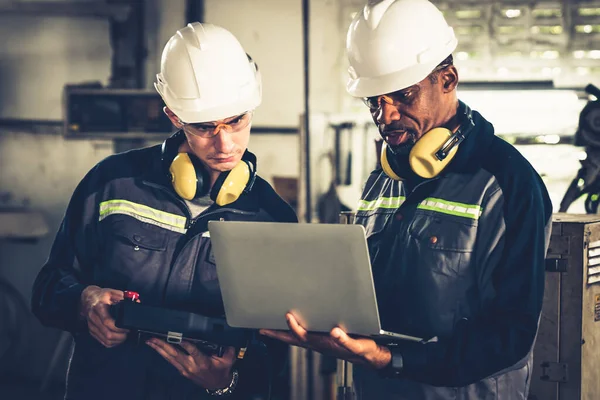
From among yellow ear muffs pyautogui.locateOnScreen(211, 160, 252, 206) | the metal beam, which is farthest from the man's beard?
the metal beam

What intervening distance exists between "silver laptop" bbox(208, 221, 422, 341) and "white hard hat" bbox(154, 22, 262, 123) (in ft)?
1.59

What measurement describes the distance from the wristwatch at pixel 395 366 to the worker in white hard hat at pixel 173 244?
0.38m

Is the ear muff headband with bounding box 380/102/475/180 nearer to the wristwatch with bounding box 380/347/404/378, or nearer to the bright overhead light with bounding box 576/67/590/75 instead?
the wristwatch with bounding box 380/347/404/378

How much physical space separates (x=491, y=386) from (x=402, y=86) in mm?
689

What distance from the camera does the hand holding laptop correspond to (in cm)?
169

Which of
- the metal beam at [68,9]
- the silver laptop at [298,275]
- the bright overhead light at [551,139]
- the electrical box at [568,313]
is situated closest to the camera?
the silver laptop at [298,275]

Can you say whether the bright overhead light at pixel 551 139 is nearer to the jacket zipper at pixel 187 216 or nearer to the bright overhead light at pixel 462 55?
the bright overhead light at pixel 462 55

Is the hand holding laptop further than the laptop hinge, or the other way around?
the laptop hinge

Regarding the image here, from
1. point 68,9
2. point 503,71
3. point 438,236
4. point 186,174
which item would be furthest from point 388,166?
point 68,9

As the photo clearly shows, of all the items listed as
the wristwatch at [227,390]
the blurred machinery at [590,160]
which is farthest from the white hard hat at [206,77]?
the blurred machinery at [590,160]

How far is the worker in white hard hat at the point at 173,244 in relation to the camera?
203 cm

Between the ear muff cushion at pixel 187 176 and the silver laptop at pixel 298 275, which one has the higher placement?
the ear muff cushion at pixel 187 176

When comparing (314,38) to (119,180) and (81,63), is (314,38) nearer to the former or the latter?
(81,63)

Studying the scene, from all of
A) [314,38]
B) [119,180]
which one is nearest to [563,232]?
[119,180]
